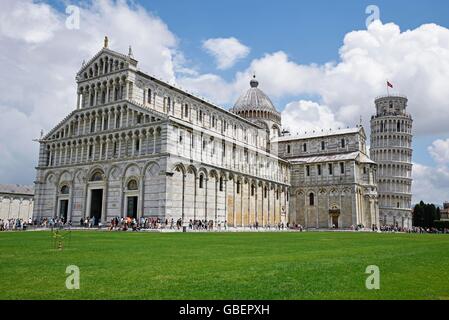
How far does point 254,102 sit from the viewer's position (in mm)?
78375

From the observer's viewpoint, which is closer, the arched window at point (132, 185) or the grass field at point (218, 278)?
the grass field at point (218, 278)

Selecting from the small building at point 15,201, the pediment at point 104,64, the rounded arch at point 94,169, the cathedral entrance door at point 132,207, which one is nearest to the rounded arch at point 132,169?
the cathedral entrance door at point 132,207

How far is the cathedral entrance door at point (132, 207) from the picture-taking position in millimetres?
45031

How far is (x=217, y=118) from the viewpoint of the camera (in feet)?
199

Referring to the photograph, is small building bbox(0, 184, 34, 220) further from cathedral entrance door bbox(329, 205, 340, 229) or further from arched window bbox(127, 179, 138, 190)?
cathedral entrance door bbox(329, 205, 340, 229)

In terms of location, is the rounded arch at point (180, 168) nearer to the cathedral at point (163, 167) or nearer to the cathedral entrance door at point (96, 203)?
the cathedral at point (163, 167)

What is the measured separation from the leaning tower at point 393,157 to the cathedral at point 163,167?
92.5 feet

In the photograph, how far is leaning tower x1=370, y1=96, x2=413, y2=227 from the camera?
93500 mm

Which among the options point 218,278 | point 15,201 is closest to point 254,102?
point 15,201

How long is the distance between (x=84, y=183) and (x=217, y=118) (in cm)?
2188

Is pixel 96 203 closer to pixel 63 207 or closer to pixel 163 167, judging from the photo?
pixel 63 207

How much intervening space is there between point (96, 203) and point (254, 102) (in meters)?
40.0

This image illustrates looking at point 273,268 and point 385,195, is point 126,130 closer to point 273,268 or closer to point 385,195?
point 273,268

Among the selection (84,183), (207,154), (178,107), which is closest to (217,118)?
(178,107)
